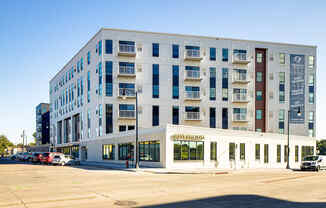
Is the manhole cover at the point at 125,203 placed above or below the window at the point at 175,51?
below

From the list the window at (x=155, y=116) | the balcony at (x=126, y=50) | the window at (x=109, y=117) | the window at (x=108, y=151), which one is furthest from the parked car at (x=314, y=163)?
the balcony at (x=126, y=50)

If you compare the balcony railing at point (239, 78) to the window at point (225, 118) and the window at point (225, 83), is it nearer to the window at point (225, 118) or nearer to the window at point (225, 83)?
the window at point (225, 83)

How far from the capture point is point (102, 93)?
51.8 metres

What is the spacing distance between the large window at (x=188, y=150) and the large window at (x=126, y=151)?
9.14 meters

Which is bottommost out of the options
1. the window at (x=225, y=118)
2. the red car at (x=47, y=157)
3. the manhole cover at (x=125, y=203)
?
the red car at (x=47, y=157)

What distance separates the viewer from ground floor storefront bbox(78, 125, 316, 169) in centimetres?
3591

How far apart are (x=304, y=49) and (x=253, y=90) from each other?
42.1 ft

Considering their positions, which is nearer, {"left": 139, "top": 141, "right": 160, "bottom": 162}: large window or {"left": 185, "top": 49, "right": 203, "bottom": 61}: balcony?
{"left": 139, "top": 141, "right": 160, "bottom": 162}: large window

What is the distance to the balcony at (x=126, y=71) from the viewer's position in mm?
51400

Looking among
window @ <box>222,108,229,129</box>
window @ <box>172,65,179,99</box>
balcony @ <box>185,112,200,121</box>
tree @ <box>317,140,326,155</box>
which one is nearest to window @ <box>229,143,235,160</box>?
balcony @ <box>185,112,200,121</box>

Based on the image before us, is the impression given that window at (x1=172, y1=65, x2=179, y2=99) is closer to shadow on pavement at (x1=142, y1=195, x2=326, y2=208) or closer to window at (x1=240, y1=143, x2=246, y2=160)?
window at (x1=240, y1=143, x2=246, y2=160)

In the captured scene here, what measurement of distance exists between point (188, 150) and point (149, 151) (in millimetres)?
4880

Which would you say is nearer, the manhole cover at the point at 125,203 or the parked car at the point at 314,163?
the manhole cover at the point at 125,203

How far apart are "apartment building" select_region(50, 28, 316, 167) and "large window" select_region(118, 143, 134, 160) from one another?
17.1 ft
